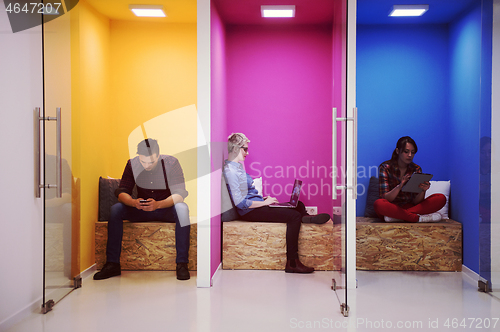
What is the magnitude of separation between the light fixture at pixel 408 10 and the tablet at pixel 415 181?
59.7 inches

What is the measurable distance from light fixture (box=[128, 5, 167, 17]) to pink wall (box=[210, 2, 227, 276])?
61 centimetres

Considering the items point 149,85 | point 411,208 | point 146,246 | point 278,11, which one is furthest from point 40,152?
point 411,208

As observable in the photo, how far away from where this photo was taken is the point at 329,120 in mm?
3957

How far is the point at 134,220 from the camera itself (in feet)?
10.9

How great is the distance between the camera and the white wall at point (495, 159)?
8.64ft

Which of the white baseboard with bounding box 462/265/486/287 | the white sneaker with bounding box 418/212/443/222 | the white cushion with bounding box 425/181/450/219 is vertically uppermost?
the white cushion with bounding box 425/181/450/219

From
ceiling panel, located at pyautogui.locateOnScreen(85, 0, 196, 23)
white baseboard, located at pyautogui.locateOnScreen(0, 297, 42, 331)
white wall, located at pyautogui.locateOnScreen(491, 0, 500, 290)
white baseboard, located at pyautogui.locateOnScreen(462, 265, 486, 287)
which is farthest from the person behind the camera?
ceiling panel, located at pyautogui.locateOnScreen(85, 0, 196, 23)

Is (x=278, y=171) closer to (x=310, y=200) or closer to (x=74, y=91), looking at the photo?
(x=310, y=200)

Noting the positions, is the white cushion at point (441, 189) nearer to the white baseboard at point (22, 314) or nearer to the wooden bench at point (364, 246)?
the wooden bench at point (364, 246)

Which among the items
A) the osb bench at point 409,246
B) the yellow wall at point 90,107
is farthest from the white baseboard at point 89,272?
the osb bench at point 409,246

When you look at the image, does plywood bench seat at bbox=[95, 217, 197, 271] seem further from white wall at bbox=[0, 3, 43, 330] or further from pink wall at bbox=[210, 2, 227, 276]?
white wall at bbox=[0, 3, 43, 330]

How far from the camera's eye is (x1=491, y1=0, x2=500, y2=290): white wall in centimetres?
263

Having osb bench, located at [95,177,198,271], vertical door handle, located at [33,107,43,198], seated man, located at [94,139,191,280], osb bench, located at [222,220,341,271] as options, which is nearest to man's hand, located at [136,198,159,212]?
seated man, located at [94,139,191,280]

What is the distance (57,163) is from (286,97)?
241 centimetres
